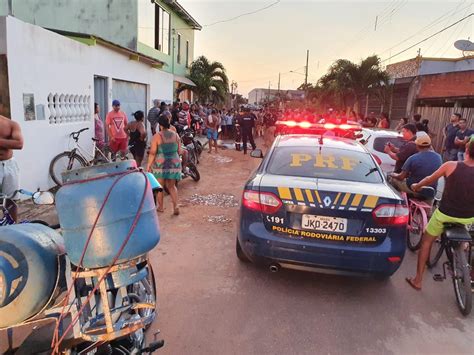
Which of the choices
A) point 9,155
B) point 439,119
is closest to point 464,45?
point 439,119

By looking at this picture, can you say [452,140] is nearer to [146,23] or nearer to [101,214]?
[101,214]

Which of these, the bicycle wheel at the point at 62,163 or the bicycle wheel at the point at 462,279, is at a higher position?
the bicycle wheel at the point at 62,163

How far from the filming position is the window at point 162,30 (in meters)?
17.8

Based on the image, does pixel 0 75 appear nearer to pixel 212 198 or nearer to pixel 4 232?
pixel 212 198

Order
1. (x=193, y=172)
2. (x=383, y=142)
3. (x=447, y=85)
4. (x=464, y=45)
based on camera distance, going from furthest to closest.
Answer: (x=464, y=45) < (x=447, y=85) < (x=193, y=172) < (x=383, y=142)

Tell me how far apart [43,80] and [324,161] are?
197 inches

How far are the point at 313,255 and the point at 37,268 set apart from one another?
7.73 feet

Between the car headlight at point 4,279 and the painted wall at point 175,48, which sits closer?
the car headlight at point 4,279

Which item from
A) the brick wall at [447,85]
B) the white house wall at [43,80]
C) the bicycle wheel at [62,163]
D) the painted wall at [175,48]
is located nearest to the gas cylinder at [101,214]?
the white house wall at [43,80]

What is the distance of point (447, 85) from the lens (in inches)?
638

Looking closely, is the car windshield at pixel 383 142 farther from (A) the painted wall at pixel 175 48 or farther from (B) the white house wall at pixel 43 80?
(A) the painted wall at pixel 175 48

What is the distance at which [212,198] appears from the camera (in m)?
7.64

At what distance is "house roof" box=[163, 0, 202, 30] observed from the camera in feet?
60.2

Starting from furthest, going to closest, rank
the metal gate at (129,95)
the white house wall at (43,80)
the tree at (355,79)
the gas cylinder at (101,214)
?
the tree at (355,79), the metal gate at (129,95), the white house wall at (43,80), the gas cylinder at (101,214)
